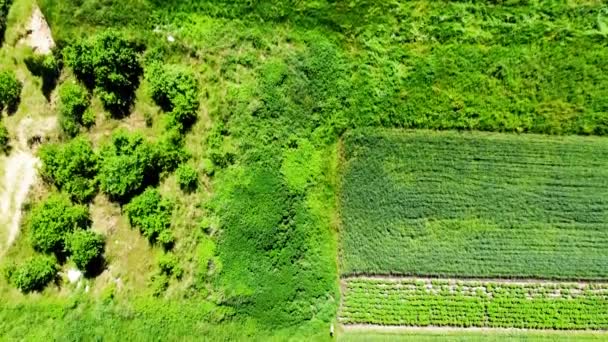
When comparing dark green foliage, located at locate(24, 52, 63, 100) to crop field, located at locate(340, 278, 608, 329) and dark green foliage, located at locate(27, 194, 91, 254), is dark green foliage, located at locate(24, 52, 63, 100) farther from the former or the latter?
crop field, located at locate(340, 278, 608, 329)

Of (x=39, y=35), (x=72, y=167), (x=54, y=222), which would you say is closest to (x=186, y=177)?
(x=72, y=167)

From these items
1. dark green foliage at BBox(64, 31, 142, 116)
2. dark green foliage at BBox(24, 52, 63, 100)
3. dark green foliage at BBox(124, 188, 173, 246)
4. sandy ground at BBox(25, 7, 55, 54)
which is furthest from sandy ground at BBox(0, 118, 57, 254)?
dark green foliage at BBox(124, 188, 173, 246)

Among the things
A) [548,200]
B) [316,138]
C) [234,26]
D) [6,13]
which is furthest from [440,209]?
[6,13]

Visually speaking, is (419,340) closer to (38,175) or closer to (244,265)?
(244,265)

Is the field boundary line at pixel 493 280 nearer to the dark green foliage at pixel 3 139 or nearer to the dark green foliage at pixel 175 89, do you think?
the dark green foliage at pixel 175 89

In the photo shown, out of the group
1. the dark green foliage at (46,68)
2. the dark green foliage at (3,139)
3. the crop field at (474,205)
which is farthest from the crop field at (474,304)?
the dark green foliage at (3,139)

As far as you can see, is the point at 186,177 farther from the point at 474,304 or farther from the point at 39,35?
the point at 474,304

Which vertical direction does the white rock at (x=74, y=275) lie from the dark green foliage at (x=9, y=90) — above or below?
below
